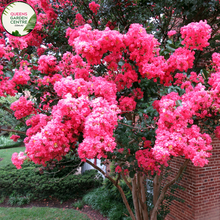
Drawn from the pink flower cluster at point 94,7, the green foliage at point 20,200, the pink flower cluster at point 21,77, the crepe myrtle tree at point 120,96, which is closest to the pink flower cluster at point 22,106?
the crepe myrtle tree at point 120,96

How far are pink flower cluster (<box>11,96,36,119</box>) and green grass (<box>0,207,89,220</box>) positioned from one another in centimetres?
362

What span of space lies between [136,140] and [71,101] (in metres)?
1.01

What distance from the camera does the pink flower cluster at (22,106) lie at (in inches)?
67.1

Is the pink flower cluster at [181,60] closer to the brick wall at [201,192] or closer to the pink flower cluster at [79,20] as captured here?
the pink flower cluster at [79,20]

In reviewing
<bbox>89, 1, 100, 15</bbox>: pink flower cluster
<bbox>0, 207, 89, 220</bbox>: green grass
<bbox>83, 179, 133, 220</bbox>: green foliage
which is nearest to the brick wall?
<bbox>83, 179, 133, 220</bbox>: green foliage

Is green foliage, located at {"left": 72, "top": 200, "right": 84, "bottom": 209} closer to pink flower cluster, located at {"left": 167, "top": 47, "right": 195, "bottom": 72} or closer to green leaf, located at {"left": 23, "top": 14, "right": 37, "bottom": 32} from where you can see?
green leaf, located at {"left": 23, "top": 14, "right": 37, "bottom": 32}

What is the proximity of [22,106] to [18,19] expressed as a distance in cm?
156

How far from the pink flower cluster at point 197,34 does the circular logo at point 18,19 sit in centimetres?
216

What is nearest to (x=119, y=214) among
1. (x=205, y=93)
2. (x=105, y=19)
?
(x=205, y=93)

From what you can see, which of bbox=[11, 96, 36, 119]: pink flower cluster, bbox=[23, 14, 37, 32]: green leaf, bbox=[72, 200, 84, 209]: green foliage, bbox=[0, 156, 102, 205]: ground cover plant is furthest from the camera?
bbox=[0, 156, 102, 205]: ground cover plant

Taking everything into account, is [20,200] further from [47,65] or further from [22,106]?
[47,65]

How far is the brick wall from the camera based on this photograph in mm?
3509

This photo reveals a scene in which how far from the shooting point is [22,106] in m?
1.73

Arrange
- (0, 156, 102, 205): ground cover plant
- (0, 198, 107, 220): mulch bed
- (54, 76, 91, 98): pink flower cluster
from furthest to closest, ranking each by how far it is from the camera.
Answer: (0, 156, 102, 205): ground cover plant → (0, 198, 107, 220): mulch bed → (54, 76, 91, 98): pink flower cluster
